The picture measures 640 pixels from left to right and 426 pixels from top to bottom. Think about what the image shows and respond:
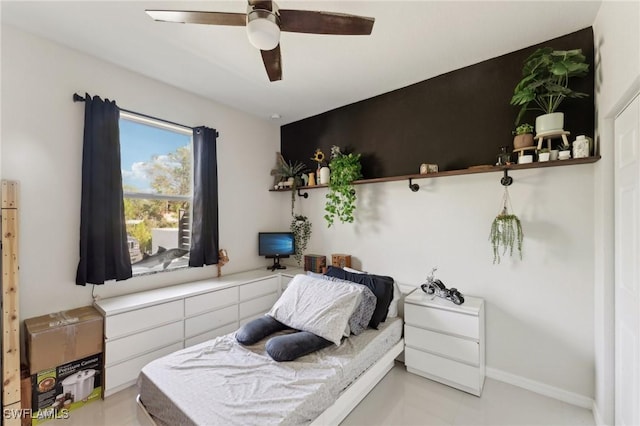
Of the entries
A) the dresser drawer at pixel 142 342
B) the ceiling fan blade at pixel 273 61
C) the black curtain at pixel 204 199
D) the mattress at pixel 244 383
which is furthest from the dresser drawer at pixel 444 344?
the ceiling fan blade at pixel 273 61

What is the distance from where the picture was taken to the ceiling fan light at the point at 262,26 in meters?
1.32

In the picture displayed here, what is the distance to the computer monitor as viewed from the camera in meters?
3.72

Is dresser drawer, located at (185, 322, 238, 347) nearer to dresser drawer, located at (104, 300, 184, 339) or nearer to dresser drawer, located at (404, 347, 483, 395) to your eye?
dresser drawer, located at (104, 300, 184, 339)

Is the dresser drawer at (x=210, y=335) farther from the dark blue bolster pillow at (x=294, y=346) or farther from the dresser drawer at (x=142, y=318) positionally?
the dark blue bolster pillow at (x=294, y=346)

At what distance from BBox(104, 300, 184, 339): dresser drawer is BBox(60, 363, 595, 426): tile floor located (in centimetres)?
52

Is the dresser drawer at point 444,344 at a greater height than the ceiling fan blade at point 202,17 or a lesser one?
lesser

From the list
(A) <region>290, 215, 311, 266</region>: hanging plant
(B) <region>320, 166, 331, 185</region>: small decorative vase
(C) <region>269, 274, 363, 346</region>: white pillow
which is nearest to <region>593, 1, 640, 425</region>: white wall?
(C) <region>269, 274, 363, 346</region>: white pillow

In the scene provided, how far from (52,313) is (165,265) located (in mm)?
927

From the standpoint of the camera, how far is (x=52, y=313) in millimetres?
2146

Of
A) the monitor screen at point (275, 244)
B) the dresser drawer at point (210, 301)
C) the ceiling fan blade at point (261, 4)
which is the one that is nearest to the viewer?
the ceiling fan blade at point (261, 4)

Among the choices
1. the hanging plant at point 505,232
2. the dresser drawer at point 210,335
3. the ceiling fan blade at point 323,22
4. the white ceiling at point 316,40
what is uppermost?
the white ceiling at point 316,40

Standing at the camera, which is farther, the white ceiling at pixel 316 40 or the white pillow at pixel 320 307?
the white pillow at pixel 320 307

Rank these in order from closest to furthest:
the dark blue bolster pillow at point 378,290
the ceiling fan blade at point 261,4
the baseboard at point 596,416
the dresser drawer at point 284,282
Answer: the ceiling fan blade at point 261,4 → the baseboard at point 596,416 → the dark blue bolster pillow at point 378,290 → the dresser drawer at point 284,282

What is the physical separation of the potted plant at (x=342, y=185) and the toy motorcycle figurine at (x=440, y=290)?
108 cm
